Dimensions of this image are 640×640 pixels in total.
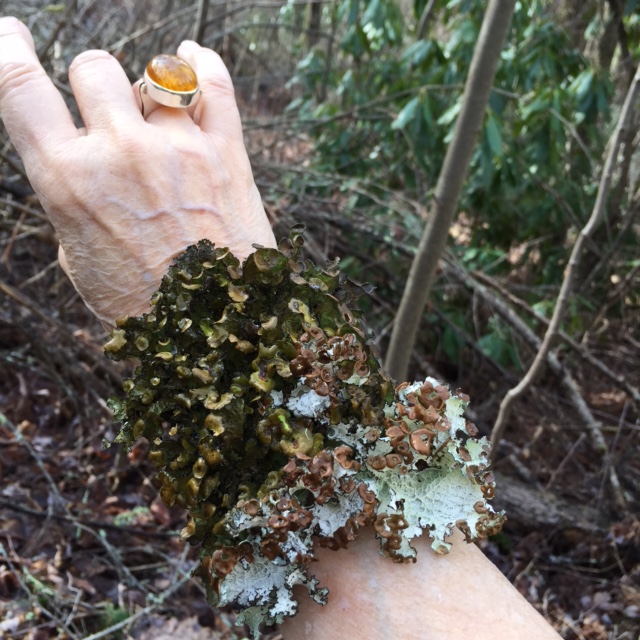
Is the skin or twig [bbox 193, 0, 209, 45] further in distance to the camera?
twig [bbox 193, 0, 209, 45]

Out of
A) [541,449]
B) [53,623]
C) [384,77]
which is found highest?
[384,77]

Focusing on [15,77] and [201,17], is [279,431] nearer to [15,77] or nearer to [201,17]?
[15,77]

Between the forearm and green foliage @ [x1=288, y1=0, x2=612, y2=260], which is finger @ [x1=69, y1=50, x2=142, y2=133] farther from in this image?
green foliage @ [x1=288, y1=0, x2=612, y2=260]

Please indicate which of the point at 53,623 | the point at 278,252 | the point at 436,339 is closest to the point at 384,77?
the point at 436,339

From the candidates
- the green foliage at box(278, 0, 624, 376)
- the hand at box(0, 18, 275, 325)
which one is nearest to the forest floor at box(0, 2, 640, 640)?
the green foliage at box(278, 0, 624, 376)

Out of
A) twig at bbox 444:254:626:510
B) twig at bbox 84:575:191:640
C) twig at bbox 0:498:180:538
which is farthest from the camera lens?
twig at bbox 444:254:626:510

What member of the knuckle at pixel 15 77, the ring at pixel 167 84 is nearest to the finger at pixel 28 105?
the knuckle at pixel 15 77

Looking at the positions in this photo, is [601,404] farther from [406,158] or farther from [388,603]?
[388,603]
